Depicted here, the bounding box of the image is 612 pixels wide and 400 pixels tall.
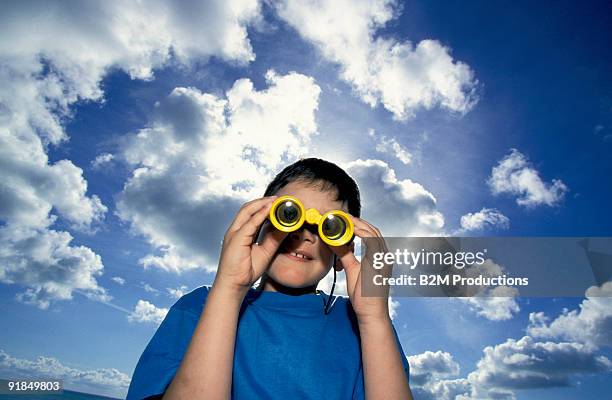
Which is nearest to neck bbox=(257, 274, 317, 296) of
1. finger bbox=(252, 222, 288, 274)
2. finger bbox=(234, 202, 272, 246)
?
finger bbox=(252, 222, 288, 274)

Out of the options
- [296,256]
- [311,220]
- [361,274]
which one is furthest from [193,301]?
[361,274]

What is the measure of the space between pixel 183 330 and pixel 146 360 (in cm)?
18

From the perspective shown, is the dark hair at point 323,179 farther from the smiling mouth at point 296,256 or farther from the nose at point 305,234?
the smiling mouth at point 296,256

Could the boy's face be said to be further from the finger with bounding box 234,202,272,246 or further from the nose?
the finger with bounding box 234,202,272,246

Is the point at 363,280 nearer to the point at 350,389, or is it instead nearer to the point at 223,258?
the point at 350,389

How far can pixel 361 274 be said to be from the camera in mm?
1908

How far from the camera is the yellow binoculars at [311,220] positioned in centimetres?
198

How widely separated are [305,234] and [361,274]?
429mm

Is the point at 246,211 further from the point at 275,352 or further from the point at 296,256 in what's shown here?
the point at 275,352

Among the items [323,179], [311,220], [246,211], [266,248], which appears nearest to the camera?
[246,211]

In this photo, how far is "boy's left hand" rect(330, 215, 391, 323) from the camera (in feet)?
5.86

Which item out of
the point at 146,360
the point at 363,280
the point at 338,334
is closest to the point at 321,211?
the point at 363,280

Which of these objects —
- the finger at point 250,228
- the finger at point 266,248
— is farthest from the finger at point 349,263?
the finger at point 250,228

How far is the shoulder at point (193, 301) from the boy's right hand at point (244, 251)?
0.27 meters
